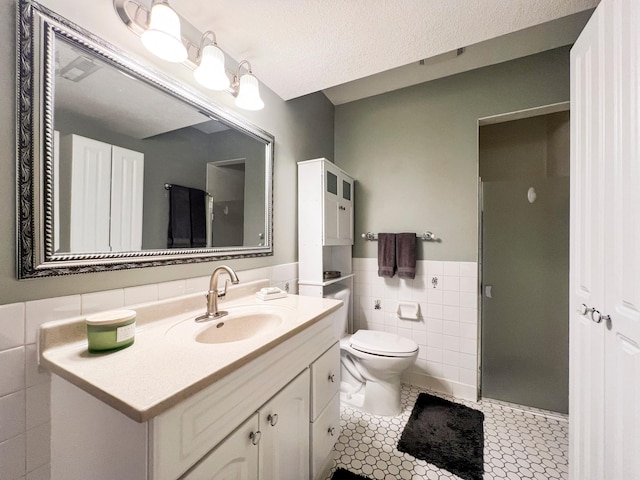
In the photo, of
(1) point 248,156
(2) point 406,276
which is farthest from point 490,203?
(1) point 248,156

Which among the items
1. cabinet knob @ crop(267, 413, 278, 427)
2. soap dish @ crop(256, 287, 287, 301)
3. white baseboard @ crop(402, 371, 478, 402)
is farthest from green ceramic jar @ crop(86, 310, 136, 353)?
white baseboard @ crop(402, 371, 478, 402)

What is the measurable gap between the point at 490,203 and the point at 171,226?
Answer: 2.12 meters

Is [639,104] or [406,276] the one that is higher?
[639,104]

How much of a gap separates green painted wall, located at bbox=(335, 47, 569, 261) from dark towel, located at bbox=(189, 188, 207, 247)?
145 centimetres

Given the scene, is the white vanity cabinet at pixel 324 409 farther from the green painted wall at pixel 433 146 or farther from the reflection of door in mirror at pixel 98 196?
the green painted wall at pixel 433 146

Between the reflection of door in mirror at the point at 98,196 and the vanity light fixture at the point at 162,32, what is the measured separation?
0.39m

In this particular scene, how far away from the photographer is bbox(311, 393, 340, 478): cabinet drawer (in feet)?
3.60

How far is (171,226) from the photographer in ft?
3.58

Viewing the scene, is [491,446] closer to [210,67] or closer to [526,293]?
[526,293]

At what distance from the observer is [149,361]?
0.68m

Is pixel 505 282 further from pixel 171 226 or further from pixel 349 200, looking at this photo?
pixel 171 226

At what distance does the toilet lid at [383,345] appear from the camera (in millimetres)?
1614

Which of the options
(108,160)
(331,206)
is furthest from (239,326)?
(331,206)

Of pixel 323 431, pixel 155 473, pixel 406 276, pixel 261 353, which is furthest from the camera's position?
pixel 406 276
